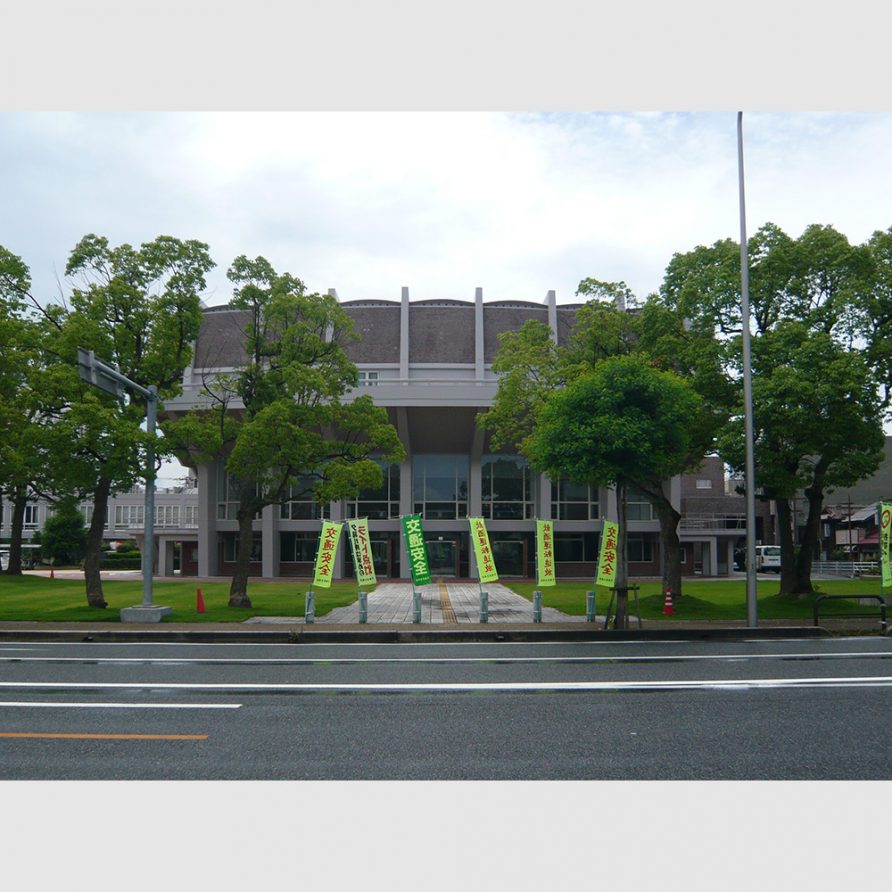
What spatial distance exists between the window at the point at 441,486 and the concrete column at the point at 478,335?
470 cm

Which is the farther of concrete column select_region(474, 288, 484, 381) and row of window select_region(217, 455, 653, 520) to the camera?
concrete column select_region(474, 288, 484, 381)

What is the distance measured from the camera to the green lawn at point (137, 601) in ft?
63.7

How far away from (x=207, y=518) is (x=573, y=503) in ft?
62.4

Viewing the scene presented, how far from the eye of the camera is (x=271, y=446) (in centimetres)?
2041

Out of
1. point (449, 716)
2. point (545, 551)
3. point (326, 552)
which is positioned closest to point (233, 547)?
point (326, 552)

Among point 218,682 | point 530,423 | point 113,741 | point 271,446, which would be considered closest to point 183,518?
point 530,423

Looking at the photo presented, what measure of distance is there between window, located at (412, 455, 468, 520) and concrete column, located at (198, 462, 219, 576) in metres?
10.5

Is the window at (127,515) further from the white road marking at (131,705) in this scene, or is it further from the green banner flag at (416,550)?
the white road marking at (131,705)

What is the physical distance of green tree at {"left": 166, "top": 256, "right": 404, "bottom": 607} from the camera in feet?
67.2

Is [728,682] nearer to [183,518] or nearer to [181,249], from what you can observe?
[181,249]

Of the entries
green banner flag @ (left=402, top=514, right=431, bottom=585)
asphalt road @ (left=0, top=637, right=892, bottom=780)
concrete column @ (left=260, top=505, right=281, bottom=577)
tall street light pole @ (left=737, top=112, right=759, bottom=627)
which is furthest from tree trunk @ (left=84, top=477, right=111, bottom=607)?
concrete column @ (left=260, top=505, right=281, bottom=577)

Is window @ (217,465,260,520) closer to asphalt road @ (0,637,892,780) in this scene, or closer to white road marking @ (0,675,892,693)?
asphalt road @ (0,637,892,780)

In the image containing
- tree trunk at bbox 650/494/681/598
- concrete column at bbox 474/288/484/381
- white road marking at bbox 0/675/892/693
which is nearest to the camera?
white road marking at bbox 0/675/892/693

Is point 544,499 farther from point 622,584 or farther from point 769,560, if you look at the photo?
point 622,584
